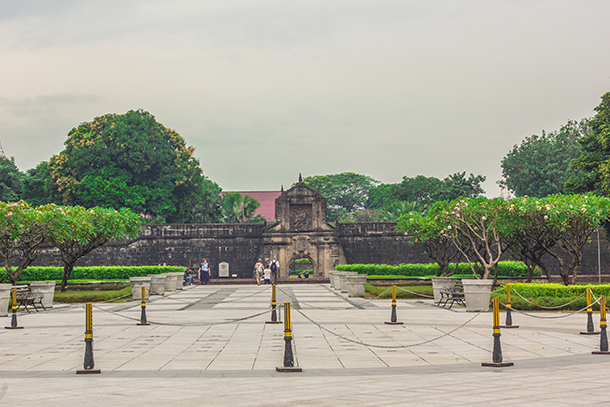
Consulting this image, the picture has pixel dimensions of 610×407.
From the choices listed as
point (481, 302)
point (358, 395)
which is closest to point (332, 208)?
point (481, 302)

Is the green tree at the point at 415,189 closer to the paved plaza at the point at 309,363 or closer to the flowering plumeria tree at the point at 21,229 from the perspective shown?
the flowering plumeria tree at the point at 21,229

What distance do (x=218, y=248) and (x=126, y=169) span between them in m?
10.2

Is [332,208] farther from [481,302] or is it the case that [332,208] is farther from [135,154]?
[481,302]

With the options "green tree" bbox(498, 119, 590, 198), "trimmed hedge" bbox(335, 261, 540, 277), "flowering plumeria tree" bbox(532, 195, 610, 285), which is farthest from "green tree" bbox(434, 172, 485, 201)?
"flowering plumeria tree" bbox(532, 195, 610, 285)

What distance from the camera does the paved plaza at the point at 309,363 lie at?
302 inches

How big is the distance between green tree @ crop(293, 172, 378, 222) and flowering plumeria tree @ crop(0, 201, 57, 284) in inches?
2143

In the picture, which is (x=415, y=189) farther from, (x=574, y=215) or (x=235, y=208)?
(x=574, y=215)

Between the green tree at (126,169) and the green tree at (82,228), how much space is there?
58.5ft

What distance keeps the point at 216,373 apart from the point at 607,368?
235 inches

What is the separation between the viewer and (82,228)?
78.6ft

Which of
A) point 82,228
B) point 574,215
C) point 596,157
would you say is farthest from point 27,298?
point 596,157

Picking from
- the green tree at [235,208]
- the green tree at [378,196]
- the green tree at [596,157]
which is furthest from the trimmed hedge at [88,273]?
the green tree at [378,196]

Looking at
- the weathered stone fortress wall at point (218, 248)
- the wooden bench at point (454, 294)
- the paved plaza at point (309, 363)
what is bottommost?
the paved plaza at point (309, 363)

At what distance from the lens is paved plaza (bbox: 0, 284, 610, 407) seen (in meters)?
7.67
